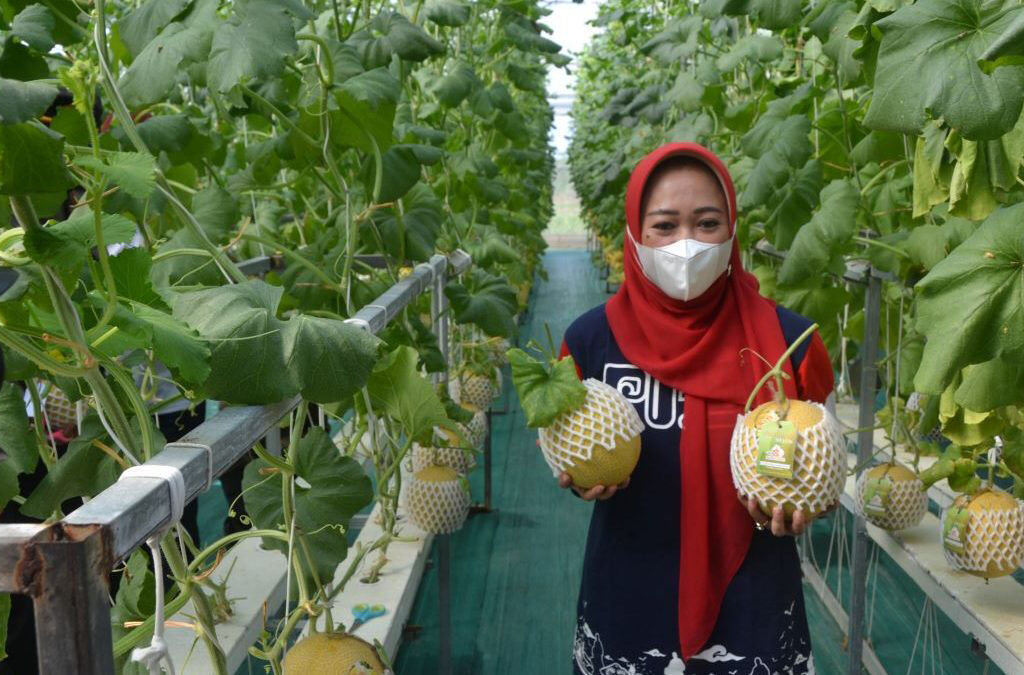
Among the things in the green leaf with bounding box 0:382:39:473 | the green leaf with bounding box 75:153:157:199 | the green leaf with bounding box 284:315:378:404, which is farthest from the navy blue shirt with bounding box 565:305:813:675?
the green leaf with bounding box 75:153:157:199

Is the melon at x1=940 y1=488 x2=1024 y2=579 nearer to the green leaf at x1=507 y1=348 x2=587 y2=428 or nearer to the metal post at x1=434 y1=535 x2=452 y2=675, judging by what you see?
the green leaf at x1=507 y1=348 x2=587 y2=428

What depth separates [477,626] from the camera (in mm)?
3795

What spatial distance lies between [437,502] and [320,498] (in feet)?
4.33

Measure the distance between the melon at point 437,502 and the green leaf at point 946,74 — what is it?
1806 mm

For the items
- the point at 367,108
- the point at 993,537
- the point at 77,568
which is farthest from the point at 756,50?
the point at 77,568

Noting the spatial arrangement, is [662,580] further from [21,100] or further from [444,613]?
[21,100]

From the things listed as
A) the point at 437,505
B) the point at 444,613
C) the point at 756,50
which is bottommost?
the point at 444,613

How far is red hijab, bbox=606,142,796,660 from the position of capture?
6.10ft

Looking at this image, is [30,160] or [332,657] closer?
[30,160]

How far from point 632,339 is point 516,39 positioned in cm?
315

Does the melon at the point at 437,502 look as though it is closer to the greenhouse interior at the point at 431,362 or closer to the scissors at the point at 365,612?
the greenhouse interior at the point at 431,362

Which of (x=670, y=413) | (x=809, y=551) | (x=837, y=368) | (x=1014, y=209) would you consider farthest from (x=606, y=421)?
(x=837, y=368)

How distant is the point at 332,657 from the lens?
4.69 ft

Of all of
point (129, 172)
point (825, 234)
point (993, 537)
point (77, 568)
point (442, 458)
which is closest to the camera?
point (77, 568)
